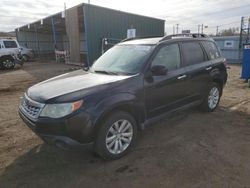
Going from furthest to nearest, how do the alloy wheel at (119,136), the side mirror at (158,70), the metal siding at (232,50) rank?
1. the metal siding at (232,50)
2. the side mirror at (158,70)
3. the alloy wheel at (119,136)

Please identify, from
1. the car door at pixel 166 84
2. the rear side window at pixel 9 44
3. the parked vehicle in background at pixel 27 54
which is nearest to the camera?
the car door at pixel 166 84

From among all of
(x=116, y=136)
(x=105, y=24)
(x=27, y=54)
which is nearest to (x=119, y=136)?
(x=116, y=136)

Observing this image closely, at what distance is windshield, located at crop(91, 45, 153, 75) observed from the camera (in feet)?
11.5

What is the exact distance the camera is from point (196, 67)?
440cm

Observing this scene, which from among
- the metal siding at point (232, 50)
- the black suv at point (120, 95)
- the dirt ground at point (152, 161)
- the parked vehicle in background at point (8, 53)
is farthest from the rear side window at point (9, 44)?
the metal siding at point (232, 50)

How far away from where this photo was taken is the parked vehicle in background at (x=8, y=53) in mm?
14898

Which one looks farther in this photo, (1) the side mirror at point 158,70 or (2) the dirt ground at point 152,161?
(1) the side mirror at point 158,70

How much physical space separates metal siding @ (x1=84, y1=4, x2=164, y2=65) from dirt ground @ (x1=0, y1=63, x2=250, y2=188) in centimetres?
1083

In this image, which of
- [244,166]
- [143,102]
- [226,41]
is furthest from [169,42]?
[226,41]

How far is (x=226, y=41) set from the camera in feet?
59.2

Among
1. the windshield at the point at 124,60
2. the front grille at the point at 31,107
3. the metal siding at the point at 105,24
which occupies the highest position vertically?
the metal siding at the point at 105,24

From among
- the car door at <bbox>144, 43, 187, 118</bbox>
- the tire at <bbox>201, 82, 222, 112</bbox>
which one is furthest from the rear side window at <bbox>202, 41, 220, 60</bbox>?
the car door at <bbox>144, 43, 187, 118</bbox>

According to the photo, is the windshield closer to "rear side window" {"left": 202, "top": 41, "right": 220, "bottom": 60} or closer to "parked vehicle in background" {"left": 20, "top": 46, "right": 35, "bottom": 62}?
"rear side window" {"left": 202, "top": 41, "right": 220, "bottom": 60}

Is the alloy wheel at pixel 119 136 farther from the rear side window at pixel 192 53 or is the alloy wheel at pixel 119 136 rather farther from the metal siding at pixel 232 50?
the metal siding at pixel 232 50
